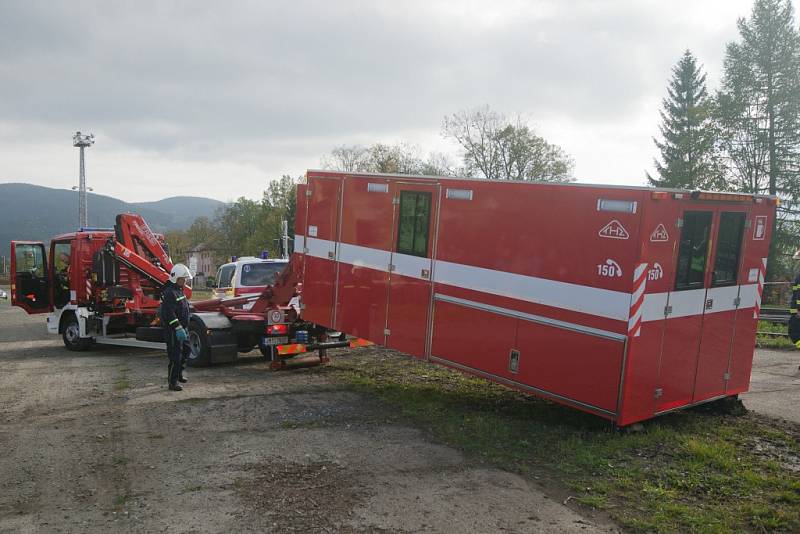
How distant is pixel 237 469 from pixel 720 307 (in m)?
5.78

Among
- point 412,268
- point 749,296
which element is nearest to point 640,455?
point 749,296

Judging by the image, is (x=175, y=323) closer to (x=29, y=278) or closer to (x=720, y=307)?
(x=29, y=278)

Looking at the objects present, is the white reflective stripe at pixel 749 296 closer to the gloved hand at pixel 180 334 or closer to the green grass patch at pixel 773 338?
the green grass patch at pixel 773 338

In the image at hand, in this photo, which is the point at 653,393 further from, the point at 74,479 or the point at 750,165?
the point at 750,165

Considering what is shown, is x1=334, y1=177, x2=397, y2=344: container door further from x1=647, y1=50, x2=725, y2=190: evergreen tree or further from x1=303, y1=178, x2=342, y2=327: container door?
x1=647, y1=50, x2=725, y2=190: evergreen tree

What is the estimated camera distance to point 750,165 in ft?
128

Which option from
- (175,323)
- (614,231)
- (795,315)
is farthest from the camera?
(795,315)

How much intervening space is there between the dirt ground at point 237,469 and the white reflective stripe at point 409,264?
1.83 metres

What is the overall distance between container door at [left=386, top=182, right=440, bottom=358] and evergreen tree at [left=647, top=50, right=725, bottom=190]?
36.5 metres

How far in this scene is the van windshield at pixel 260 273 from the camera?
43.5ft

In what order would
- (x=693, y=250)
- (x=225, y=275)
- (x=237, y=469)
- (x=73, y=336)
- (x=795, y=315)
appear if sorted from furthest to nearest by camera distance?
(x=73, y=336) < (x=225, y=275) < (x=795, y=315) < (x=693, y=250) < (x=237, y=469)

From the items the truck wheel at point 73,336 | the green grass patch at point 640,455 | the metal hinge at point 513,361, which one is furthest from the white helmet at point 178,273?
the metal hinge at point 513,361

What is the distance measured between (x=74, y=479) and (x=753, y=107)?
42.2 meters

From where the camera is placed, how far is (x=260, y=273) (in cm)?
1340
